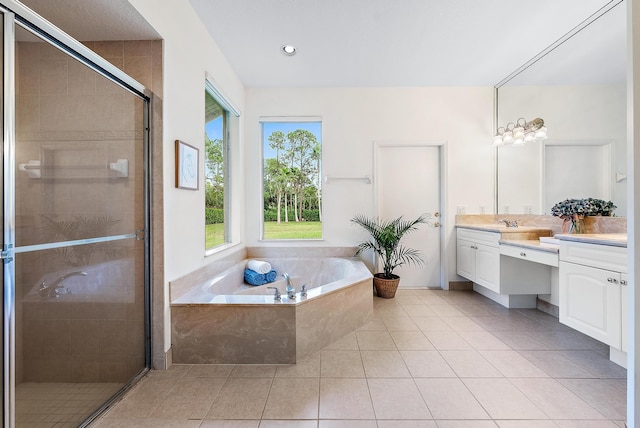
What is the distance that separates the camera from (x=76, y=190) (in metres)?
1.31

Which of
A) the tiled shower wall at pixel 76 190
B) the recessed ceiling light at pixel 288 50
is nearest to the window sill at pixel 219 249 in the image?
the tiled shower wall at pixel 76 190

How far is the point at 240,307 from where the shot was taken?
1825 mm

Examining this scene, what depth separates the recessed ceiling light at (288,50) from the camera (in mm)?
2564

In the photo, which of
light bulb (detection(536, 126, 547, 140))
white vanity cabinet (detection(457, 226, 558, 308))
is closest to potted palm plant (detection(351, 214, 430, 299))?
white vanity cabinet (detection(457, 226, 558, 308))

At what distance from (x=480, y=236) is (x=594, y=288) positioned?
124cm

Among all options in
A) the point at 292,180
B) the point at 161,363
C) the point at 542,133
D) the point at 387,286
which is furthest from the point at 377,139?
the point at 161,363

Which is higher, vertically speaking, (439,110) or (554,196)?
(439,110)

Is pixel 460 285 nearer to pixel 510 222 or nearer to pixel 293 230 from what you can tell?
pixel 510 222

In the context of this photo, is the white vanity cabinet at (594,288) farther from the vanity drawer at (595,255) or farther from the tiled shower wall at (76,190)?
the tiled shower wall at (76,190)

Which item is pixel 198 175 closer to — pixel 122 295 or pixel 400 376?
pixel 122 295

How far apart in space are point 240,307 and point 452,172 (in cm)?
301

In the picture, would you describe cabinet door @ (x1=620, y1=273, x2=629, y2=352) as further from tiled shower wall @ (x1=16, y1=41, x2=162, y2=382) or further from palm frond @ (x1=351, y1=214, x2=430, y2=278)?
tiled shower wall @ (x1=16, y1=41, x2=162, y2=382)

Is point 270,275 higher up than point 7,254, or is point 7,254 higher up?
point 7,254

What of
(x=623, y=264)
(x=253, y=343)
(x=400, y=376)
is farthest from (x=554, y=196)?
(x=253, y=343)
